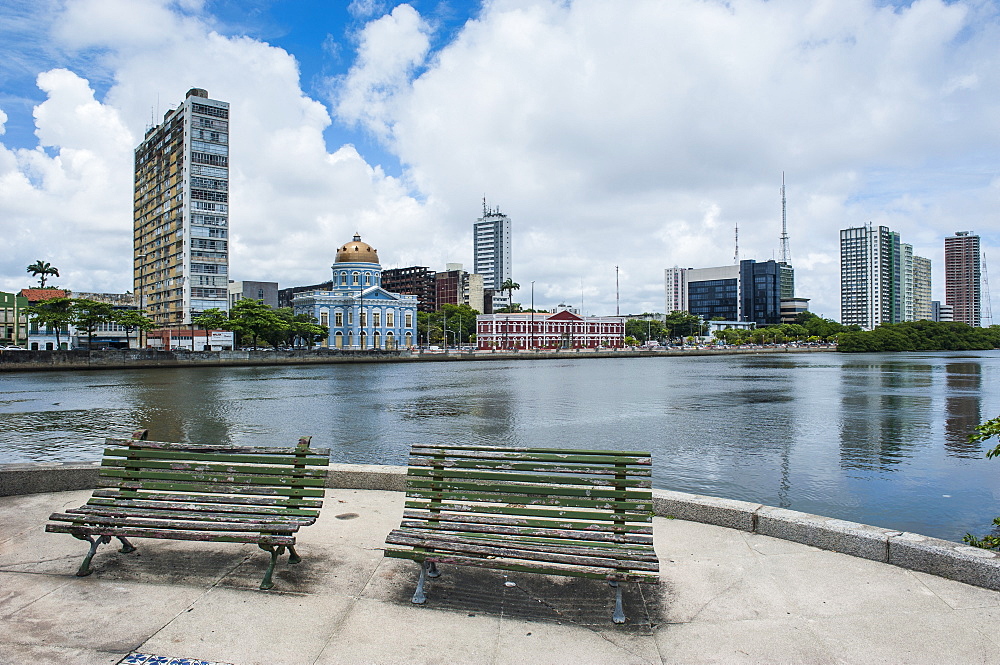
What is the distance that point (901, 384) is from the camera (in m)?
47.1

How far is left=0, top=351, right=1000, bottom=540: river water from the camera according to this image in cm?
1415

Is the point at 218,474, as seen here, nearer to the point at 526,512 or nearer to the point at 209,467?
the point at 209,467

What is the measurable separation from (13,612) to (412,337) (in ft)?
415

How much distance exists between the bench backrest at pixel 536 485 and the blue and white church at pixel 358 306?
11468 centimetres

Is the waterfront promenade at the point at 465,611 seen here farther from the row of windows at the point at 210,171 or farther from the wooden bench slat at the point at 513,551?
the row of windows at the point at 210,171

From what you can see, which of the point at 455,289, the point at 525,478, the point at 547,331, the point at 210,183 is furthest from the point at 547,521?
the point at 455,289

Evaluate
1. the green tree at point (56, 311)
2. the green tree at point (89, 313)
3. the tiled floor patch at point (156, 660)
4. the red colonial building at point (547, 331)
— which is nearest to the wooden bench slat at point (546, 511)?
the tiled floor patch at point (156, 660)

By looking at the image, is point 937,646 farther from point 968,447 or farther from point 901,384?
point 901,384

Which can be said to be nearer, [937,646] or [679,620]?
[937,646]

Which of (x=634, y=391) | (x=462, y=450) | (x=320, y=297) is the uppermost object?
(x=320, y=297)

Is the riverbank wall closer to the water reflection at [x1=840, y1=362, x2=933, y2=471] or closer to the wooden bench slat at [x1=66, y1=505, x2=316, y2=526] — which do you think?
the water reflection at [x1=840, y1=362, x2=933, y2=471]

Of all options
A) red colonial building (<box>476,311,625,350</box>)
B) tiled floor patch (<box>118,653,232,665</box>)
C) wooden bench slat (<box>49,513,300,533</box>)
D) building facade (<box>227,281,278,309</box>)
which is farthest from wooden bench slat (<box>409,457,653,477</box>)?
building facade (<box>227,281,278,309</box>)

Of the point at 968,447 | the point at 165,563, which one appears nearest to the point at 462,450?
the point at 165,563

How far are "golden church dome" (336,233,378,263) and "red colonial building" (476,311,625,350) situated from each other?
95.7ft
